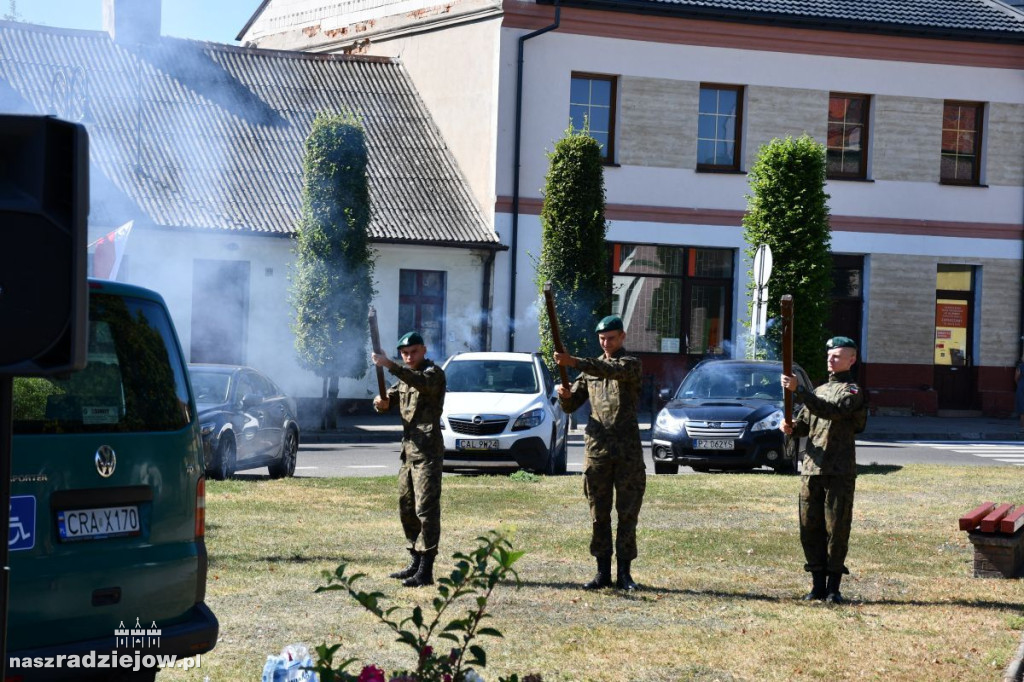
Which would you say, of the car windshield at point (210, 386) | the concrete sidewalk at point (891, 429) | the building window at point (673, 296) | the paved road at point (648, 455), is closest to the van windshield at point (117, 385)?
the car windshield at point (210, 386)

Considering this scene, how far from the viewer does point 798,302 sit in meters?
26.7

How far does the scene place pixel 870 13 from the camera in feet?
104

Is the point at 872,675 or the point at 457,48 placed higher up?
the point at 457,48

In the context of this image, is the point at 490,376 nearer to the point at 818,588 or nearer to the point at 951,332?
the point at 818,588

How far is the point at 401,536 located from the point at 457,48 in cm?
2072

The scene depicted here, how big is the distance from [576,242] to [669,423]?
966 cm

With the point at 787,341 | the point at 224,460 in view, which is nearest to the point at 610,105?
the point at 224,460

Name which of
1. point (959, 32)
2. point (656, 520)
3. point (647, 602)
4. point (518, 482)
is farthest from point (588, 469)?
point (959, 32)

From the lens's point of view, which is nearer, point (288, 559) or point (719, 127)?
point (288, 559)

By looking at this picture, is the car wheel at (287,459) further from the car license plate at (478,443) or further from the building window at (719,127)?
the building window at (719,127)

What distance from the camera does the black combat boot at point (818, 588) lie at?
932 cm

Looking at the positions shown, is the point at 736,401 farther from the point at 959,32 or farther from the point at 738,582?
the point at 959,32

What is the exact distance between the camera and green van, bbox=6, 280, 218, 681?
546cm

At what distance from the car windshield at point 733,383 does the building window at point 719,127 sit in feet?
39.3
